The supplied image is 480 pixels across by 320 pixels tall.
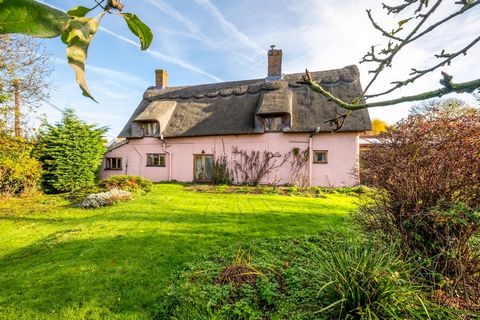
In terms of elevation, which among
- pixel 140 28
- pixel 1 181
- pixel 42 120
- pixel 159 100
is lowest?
pixel 1 181

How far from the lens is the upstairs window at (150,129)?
16.8 m

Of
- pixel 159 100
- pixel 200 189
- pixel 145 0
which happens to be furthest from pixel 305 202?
pixel 159 100

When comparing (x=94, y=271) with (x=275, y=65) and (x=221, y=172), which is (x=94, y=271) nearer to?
(x=221, y=172)

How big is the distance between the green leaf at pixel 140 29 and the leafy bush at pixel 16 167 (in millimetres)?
13391

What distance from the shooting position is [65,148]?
13492 millimetres

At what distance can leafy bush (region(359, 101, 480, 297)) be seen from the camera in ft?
10.4

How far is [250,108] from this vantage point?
53.3ft

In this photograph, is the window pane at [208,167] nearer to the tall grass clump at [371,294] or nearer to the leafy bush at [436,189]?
the leafy bush at [436,189]

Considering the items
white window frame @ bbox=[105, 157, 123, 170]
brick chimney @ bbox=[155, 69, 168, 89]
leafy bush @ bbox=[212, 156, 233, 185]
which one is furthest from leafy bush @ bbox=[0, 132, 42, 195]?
brick chimney @ bbox=[155, 69, 168, 89]

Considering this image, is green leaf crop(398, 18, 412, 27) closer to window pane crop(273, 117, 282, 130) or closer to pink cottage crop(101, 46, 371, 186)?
pink cottage crop(101, 46, 371, 186)

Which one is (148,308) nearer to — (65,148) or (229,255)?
(229,255)

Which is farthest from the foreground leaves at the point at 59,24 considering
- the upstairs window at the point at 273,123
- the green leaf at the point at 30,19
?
the upstairs window at the point at 273,123

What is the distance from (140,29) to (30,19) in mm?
319

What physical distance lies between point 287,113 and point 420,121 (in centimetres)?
1102
